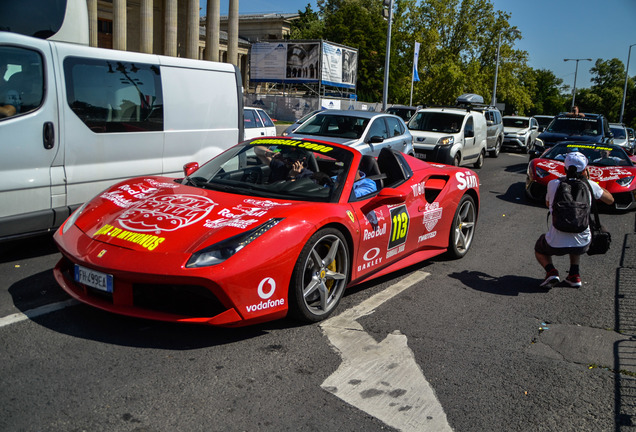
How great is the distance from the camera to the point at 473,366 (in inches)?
151

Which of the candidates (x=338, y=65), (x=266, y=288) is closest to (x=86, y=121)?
(x=266, y=288)

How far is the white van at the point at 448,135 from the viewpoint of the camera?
51.4ft

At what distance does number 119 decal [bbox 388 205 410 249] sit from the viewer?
5.21 metres

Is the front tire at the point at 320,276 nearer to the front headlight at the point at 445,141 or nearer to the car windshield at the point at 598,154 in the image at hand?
the car windshield at the point at 598,154

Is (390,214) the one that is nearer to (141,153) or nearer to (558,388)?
(558,388)

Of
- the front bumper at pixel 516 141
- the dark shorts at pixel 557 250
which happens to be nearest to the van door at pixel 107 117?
the dark shorts at pixel 557 250

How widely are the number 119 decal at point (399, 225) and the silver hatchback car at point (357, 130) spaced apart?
6521mm

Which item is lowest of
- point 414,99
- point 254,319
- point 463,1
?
point 254,319

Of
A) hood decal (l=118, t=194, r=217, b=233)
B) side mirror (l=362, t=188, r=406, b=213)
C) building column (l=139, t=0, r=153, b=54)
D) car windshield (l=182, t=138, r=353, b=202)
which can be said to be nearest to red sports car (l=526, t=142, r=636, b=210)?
side mirror (l=362, t=188, r=406, b=213)

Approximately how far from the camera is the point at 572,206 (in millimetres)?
5613

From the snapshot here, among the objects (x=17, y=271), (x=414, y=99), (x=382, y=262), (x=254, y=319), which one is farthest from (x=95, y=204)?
(x=414, y=99)

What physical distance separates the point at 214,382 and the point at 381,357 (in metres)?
1.16

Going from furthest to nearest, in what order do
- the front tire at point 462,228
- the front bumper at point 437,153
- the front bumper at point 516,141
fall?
the front bumper at point 516,141 → the front bumper at point 437,153 → the front tire at point 462,228

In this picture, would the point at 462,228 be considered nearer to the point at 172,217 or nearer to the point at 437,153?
the point at 172,217
